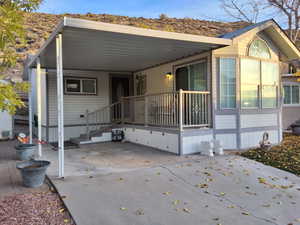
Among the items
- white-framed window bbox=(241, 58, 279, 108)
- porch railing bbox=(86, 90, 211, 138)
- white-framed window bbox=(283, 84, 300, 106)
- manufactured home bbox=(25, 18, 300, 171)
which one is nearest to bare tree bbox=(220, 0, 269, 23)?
white-framed window bbox=(283, 84, 300, 106)

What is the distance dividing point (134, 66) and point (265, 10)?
994 cm

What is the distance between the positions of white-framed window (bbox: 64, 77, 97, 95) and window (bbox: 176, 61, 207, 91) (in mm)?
3856

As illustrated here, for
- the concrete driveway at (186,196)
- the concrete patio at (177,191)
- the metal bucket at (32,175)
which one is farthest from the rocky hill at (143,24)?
the metal bucket at (32,175)

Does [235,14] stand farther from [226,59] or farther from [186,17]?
[186,17]

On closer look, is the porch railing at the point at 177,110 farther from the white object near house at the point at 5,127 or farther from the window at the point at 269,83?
the white object near house at the point at 5,127

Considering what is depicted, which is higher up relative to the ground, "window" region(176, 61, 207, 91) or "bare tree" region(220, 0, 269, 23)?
"bare tree" region(220, 0, 269, 23)

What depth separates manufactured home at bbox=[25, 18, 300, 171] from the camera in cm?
614

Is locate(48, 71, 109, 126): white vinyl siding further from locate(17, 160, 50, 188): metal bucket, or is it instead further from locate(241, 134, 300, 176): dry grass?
locate(241, 134, 300, 176): dry grass

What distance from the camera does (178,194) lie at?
153 inches

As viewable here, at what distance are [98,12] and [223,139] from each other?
2946cm

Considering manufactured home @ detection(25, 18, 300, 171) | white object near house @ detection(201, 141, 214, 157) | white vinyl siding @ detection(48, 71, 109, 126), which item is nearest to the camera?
manufactured home @ detection(25, 18, 300, 171)

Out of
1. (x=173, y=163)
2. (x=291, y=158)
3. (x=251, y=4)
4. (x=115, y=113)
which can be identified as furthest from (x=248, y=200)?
(x=251, y=4)

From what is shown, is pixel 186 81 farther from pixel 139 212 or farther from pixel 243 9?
pixel 243 9

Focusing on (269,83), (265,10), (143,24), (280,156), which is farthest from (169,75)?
(143,24)
